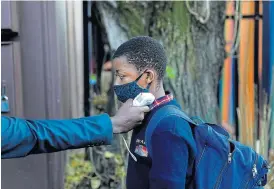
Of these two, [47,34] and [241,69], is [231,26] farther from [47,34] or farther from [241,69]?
[47,34]

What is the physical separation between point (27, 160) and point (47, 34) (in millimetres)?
883

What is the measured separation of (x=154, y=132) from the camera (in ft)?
6.33

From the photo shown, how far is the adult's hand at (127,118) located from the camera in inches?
75.7

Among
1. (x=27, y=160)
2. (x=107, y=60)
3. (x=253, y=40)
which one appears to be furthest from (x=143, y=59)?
Result: (x=253, y=40)

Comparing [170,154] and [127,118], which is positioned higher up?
[127,118]

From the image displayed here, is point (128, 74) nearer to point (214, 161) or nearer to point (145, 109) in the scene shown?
point (145, 109)

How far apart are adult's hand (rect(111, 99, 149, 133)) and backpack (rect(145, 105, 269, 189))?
0.18 feet

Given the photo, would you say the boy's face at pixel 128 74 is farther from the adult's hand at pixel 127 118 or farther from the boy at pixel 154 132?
the adult's hand at pixel 127 118

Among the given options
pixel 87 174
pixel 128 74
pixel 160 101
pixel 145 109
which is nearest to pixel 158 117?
pixel 145 109

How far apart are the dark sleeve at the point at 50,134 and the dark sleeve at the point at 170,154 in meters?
0.21

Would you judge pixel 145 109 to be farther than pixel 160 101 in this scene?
No

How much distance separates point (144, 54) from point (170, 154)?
1.71 feet

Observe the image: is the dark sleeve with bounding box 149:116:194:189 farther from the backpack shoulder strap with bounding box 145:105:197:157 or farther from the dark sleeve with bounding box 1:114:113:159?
the dark sleeve with bounding box 1:114:113:159

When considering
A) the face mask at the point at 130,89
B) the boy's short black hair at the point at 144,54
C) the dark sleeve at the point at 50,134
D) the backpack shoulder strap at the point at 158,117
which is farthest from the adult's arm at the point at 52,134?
the boy's short black hair at the point at 144,54
